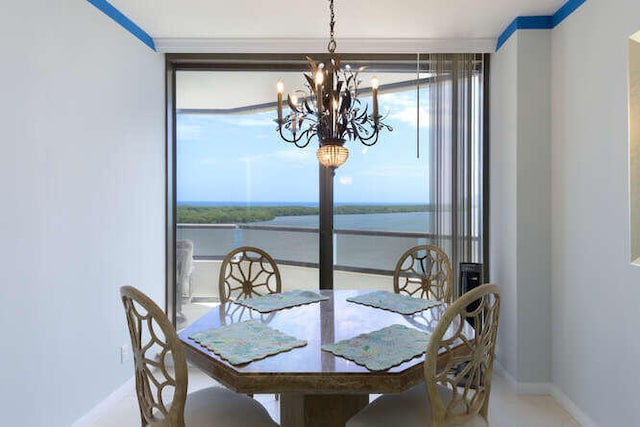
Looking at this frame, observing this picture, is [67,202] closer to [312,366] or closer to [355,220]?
[312,366]

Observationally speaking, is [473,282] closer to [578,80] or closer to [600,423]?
[600,423]

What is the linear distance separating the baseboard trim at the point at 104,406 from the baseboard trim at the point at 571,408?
2850 mm

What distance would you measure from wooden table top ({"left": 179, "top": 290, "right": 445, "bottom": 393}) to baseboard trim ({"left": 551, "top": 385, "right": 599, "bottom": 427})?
A: 129 cm

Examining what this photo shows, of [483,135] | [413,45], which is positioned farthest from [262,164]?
[483,135]

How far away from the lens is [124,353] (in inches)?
110

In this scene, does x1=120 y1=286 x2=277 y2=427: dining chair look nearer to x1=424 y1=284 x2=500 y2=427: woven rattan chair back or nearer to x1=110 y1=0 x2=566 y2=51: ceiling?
x1=424 y1=284 x2=500 y2=427: woven rattan chair back

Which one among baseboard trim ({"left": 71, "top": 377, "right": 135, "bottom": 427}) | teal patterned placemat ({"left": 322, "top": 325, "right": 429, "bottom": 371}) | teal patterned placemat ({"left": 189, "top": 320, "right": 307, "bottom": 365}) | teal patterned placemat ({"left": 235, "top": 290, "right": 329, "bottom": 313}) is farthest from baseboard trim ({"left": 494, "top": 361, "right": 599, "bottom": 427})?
baseboard trim ({"left": 71, "top": 377, "right": 135, "bottom": 427})

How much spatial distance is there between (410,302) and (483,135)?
1803 mm

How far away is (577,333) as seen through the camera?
2525 millimetres

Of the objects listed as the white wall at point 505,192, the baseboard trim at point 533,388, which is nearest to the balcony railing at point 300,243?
the white wall at point 505,192

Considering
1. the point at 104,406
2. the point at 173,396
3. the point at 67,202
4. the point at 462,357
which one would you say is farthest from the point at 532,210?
the point at 104,406

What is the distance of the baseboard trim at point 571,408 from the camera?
7.80 feet

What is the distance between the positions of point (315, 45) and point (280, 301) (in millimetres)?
2038

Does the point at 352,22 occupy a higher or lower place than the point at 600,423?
higher
